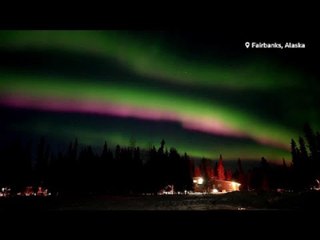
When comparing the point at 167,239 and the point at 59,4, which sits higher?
the point at 59,4

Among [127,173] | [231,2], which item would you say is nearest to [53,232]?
[231,2]

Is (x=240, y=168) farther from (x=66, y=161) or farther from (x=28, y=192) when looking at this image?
(x=28, y=192)

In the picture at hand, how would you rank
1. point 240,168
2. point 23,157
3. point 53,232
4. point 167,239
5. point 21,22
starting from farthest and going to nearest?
point 240,168 < point 23,157 < point 21,22 < point 53,232 < point 167,239

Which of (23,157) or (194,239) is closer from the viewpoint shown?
(194,239)

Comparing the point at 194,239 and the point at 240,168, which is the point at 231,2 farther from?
the point at 240,168

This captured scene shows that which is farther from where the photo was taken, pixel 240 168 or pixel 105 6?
pixel 240 168

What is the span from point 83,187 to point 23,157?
95.8 feet

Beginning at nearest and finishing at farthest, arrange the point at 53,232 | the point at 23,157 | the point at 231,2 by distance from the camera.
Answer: the point at 53,232
the point at 231,2
the point at 23,157

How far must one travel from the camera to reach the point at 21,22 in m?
10.4

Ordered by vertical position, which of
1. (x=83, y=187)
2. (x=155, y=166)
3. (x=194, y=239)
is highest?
(x=155, y=166)

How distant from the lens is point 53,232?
28.5 feet

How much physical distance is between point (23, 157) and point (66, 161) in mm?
16695

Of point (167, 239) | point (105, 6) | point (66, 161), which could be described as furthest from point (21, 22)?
point (66, 161)

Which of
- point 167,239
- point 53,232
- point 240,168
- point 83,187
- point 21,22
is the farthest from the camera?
point 240,168
